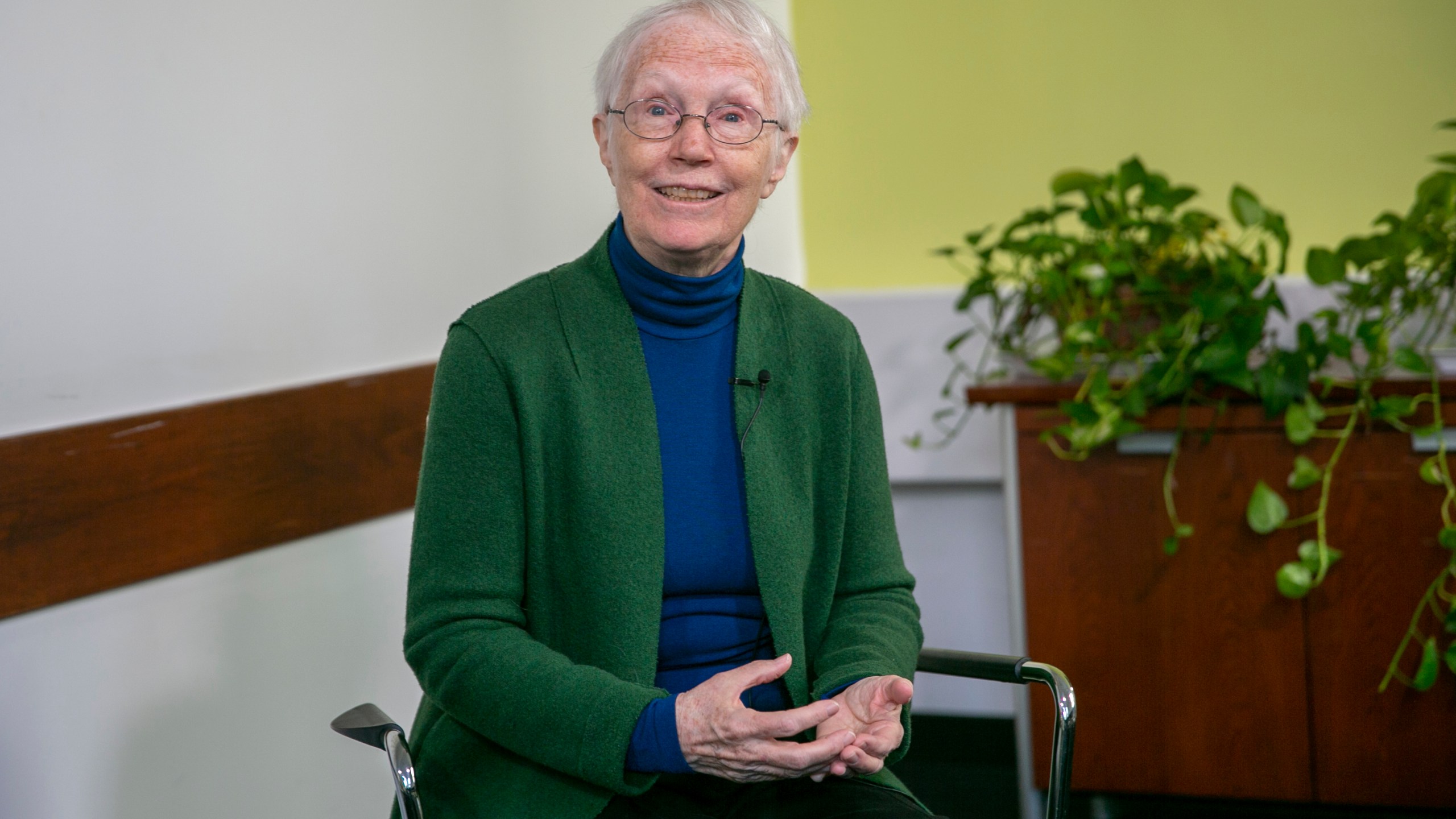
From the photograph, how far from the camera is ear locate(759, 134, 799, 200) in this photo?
151cm

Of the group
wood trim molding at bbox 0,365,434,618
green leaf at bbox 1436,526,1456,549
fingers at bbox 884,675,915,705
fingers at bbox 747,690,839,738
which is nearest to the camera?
fingers at bbox 747,690,839,738

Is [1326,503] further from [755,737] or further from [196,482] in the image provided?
[196,482]

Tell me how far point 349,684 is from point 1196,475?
1.70 m

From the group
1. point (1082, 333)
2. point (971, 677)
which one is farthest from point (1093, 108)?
point (971, 677)

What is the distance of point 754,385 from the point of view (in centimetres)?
149

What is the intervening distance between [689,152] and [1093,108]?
212 centimetres

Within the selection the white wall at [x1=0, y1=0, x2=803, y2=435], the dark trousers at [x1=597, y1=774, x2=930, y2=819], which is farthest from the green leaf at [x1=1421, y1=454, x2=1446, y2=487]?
the white wall at [x1=0, y1=0, x2=803, y2=435]

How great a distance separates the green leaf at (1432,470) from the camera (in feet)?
7.36

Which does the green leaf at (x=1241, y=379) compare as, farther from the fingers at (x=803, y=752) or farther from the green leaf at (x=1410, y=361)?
the fingers at (x=803, y=752)

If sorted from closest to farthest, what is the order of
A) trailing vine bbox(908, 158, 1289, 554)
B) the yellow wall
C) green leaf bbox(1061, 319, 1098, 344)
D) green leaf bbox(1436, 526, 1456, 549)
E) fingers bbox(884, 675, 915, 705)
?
fingers bbox(884, 675, 915, 705), green leaf bbox(1436, 526, 1456, 549), trailing vine bbox(908, 158, 1289, 554), green leaf bbox(1061, 319, 1098, 344), the yellow wall

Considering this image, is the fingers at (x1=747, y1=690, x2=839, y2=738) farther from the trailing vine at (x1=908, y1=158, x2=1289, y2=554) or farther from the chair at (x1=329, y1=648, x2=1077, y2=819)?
the trailing vine at (x1=908, y1=158, x2=1289, y2=554)

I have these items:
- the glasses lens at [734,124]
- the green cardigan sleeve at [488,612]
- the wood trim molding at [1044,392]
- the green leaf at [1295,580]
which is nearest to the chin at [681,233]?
the glasses lens at [734,124]

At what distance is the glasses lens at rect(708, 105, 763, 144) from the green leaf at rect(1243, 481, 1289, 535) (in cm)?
145

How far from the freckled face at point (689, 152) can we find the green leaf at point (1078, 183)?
1297mm
